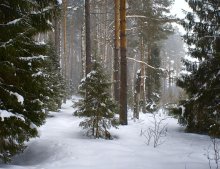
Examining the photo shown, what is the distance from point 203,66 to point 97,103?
404 centimetres

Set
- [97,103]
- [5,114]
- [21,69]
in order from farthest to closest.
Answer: [97,103]
[21,69]
[5,114]

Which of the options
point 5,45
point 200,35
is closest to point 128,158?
point 5,45

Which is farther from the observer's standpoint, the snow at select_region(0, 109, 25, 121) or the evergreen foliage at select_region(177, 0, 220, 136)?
the evergreen foliage at select_region(177, 0, 220, 136)

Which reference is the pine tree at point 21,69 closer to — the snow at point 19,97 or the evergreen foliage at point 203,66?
the snow at point 19,97

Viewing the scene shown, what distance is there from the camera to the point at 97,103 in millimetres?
11562

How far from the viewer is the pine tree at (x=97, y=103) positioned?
11516mm

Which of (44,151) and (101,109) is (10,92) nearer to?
(44,151)

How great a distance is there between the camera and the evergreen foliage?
1170 centimetres

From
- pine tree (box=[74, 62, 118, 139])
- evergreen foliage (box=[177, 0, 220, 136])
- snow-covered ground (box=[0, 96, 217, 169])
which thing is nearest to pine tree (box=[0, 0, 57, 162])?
snow-covered ground (box=[0, 96, 217, 169])

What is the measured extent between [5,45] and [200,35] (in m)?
8.22

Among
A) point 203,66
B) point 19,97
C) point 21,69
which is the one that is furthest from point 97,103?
point 19,97

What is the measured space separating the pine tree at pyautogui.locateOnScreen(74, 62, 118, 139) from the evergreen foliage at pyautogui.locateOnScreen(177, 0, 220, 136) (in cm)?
302

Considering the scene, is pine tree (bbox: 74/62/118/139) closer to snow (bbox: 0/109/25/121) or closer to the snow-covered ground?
the snow-covered ground

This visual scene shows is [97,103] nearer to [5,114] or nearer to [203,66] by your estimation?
[203,66]
